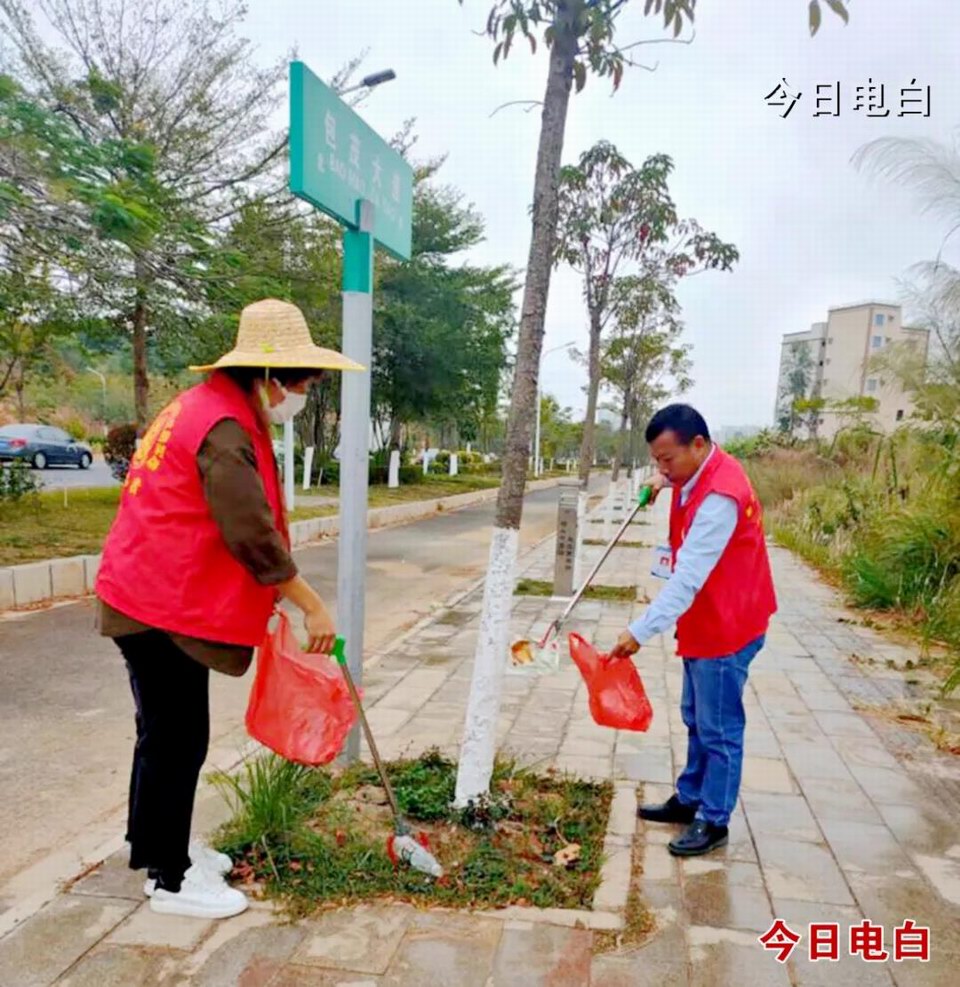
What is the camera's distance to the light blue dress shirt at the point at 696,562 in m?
2.33

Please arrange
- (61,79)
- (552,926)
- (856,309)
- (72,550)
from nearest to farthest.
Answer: (552,926)
(72,550)
(61,79)
(856,309)

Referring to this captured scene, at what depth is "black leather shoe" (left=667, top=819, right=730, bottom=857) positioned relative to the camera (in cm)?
253

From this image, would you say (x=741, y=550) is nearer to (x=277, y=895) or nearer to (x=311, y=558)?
(x=277, y=895)

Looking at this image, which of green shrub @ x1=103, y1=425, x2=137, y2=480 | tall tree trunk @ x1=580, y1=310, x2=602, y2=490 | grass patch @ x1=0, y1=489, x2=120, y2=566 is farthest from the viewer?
green shrub @ x1=103, y1=425, x2=137, y2=480

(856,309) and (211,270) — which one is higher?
(856,309)

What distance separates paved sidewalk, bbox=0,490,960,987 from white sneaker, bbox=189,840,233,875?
0.16 meters

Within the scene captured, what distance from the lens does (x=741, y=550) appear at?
2.44 meters

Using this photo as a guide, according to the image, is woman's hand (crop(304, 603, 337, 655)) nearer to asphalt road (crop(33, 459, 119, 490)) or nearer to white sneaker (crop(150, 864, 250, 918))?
white sneaker (crop(150, 864, 250, 918))

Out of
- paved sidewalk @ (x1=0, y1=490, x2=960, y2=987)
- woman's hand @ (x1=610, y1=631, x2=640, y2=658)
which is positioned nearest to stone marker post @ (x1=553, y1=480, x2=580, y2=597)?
paved sidewalk @ (x1=0, y1=490, x2=960, y2=987)

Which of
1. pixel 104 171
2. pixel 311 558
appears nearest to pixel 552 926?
pixel 104 171

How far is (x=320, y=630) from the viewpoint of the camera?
212cm

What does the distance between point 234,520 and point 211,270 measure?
6065 millimetres

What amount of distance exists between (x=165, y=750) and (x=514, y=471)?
1.35 meters

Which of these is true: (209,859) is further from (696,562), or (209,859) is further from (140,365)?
(140,365)
